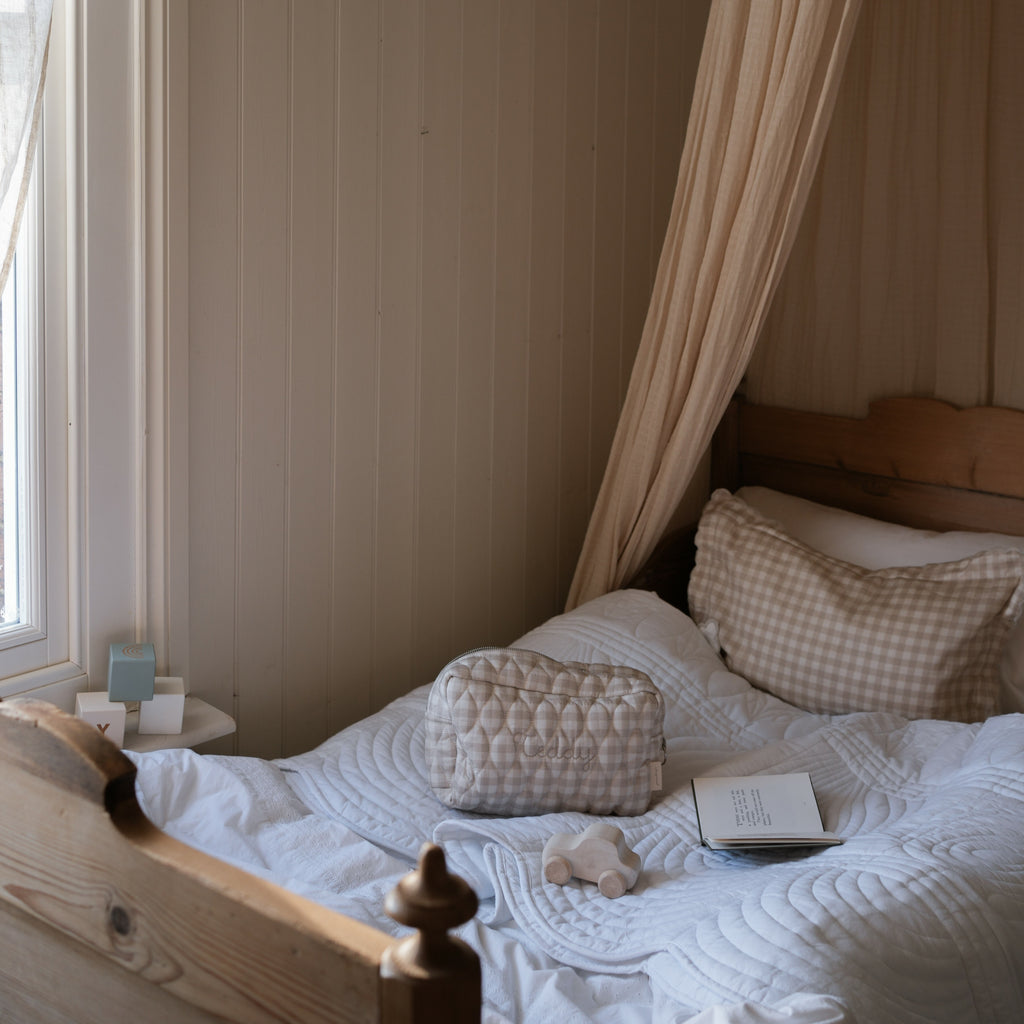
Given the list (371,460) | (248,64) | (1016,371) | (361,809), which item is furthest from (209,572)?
(1016,371)

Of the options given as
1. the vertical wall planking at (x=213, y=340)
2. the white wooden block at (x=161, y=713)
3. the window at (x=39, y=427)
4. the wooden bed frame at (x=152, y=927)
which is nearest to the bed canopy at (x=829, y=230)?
the vertical wall planking at (x=213, y=340)

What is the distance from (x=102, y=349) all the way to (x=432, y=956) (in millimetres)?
1311

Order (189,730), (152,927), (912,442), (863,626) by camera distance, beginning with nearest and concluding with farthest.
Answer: (152,927) → (189,730) → (863,626) → (912,442)

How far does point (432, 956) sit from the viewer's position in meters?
0.70

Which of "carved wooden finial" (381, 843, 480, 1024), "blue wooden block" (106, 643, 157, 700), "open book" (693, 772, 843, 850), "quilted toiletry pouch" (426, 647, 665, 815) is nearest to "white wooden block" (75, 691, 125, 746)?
"blue wooden block" (106, 643, 157, 700)

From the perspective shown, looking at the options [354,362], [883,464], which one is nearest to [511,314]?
[354,362]

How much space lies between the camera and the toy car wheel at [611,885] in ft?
4.70

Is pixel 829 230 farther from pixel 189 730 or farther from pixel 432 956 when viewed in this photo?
pixel 432 956

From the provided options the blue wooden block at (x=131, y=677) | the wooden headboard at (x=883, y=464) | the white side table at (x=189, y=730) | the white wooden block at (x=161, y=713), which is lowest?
the white side table at (x=189, y=730)

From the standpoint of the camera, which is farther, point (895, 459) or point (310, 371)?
point (895, 459)

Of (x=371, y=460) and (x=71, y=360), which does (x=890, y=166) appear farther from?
(x=71, y=360)

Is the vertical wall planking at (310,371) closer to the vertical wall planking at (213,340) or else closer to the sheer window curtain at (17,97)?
the vertical wall planking at (213,340)

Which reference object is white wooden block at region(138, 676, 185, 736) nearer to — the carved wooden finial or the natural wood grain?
the carved wooden finial

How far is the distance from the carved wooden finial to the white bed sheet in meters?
0.48
